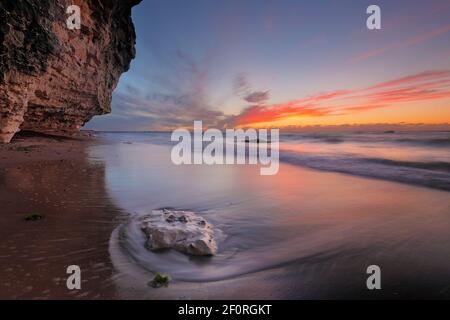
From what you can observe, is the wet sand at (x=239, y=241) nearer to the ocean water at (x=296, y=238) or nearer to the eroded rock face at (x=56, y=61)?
the ocean water at (x=296, y=238)

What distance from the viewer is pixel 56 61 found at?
1195cm

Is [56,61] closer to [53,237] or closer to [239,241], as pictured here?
[53,237]

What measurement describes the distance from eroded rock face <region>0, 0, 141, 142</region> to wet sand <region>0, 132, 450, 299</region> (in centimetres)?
364

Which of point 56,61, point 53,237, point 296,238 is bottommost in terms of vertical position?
point 296,238

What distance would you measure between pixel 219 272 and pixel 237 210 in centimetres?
261

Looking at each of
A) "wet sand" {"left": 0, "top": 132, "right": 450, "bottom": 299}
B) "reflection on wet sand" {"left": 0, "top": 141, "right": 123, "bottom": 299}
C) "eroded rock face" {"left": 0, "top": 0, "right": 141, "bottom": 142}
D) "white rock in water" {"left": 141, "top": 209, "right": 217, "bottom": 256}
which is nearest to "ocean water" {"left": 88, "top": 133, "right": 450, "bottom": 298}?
"wet sand" {"left": 0, "top": 132, "right": 450, "bottom": 299}

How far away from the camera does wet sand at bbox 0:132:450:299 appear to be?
2900mm

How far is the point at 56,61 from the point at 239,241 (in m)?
12.4

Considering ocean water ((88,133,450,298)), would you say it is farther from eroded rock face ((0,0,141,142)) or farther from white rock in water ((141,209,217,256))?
eroded rock face ((0,0,141,142))

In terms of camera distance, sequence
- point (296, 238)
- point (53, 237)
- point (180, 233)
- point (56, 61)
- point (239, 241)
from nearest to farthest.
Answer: point (53, 237) → point (180, 233) → point (239, 241) → point (296, 238) → point (56, 61)

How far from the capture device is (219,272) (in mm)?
3236

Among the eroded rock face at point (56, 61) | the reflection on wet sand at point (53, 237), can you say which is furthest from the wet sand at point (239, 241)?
the eroded rock face at point (56, 61)

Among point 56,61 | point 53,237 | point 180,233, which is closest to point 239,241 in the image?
point 180,233
